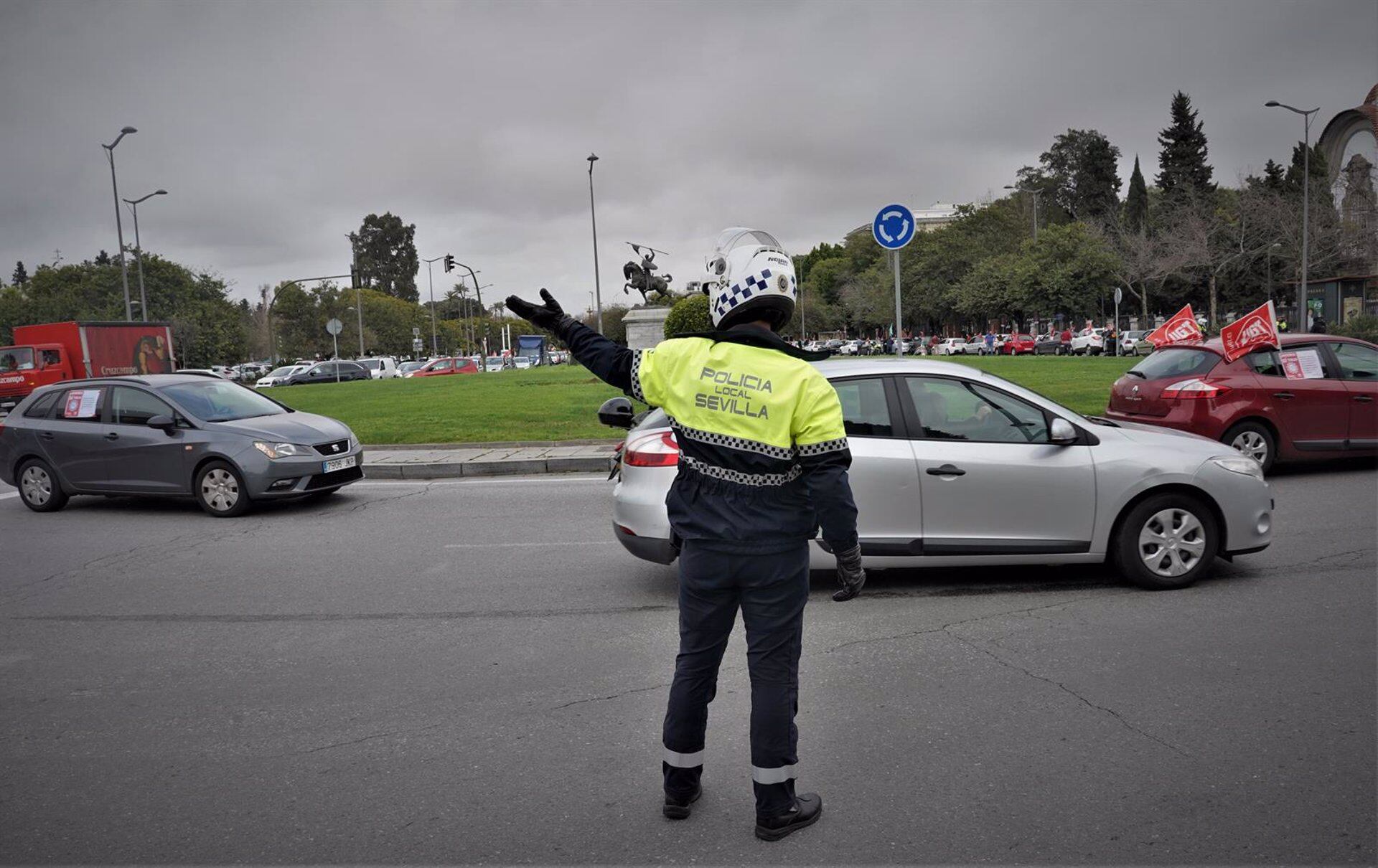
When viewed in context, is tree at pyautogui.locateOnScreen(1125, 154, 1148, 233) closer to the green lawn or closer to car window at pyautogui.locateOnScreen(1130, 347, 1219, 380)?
the green lawn

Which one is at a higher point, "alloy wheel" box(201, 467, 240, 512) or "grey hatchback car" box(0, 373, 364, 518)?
"grey hatchback car" box(0, 373, 364, 518)

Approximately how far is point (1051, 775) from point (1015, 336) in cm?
5548

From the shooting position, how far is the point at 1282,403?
1009 centimetres

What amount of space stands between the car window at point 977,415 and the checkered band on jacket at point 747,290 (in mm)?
3039

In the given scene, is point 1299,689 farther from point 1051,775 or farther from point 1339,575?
point 1339,575

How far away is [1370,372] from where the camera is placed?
34.0 ft

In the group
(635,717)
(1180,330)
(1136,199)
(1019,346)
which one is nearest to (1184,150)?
(1136,199)

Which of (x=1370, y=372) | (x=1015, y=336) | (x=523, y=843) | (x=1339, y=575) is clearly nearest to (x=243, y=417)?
(x=523, y=843)

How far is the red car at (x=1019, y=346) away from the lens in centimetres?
5381

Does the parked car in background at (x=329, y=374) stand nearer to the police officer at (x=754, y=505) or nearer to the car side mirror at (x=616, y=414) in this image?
the car side mirror at (x=616, y=414)

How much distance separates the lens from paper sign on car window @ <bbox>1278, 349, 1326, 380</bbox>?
1022 centimetres

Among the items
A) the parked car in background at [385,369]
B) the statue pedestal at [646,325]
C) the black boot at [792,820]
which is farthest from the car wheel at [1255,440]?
the parked car in background at [385,369]

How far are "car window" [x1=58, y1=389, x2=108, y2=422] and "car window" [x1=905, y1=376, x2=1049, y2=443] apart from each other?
8.82 m

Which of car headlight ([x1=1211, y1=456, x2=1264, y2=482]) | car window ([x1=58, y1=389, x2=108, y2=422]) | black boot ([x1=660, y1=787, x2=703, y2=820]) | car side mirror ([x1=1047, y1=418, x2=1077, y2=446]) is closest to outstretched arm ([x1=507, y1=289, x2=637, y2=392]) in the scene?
black boot ([x1=660, y1=787, x2=703, y2=820])
